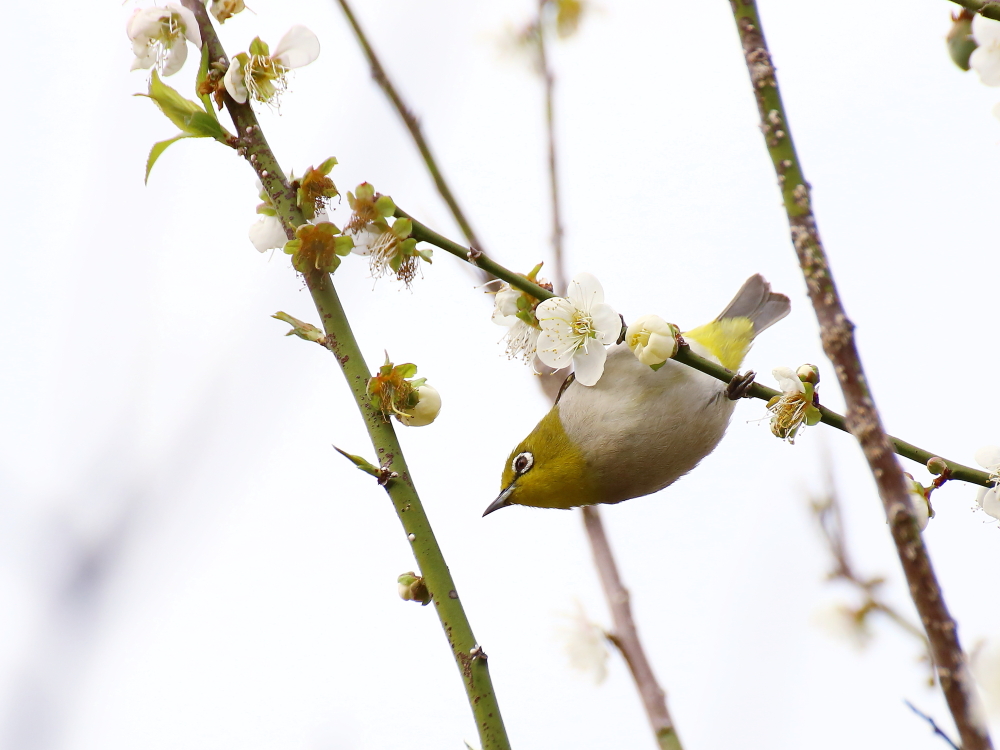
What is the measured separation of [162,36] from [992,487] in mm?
1906

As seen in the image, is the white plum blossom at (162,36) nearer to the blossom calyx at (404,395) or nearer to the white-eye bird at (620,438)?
the blossom calyx at (404,395)

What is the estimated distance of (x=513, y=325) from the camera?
217 centimetres

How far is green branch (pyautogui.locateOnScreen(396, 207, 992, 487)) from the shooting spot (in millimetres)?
1706

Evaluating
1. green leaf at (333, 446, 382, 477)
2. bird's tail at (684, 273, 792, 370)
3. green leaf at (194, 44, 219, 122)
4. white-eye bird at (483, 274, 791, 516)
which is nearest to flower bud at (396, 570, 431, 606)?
green leaf at (333, 446, 382, 477)

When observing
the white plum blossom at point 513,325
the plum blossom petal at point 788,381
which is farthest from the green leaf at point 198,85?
the plum blossom petal at point 788,381

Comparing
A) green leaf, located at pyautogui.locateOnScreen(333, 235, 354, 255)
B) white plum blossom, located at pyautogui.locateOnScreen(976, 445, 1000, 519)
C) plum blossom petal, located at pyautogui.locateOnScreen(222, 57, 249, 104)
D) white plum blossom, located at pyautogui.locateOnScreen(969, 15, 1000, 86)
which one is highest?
plum blossom petal, located at pyautogui.locateOnScreen(222, 57, 249, 104)

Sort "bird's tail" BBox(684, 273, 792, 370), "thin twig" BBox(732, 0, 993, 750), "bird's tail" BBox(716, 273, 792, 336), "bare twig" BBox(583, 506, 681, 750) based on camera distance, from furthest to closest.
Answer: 1. "bird's tail" BBox(716, 273, 792, 336)
2. "bird's tail" BBox(684, 273, 792, 370)
3. "bare twig" BBox(583, 506, 681, 750)
4. "thin twig" BBox(732, 0, 993, 750)

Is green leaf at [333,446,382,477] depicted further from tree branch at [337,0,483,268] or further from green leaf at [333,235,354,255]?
tree branch at [337,0,483,268]

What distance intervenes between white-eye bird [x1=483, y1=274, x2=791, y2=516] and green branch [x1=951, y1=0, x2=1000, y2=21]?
6.34ft

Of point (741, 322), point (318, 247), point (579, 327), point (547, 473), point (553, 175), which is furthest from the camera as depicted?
point (741, 322)

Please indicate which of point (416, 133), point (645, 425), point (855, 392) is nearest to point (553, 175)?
point (416, 133)

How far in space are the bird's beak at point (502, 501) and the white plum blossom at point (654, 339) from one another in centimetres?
177

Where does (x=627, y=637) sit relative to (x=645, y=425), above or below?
below

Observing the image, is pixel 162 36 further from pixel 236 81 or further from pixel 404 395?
pixel 404 395
